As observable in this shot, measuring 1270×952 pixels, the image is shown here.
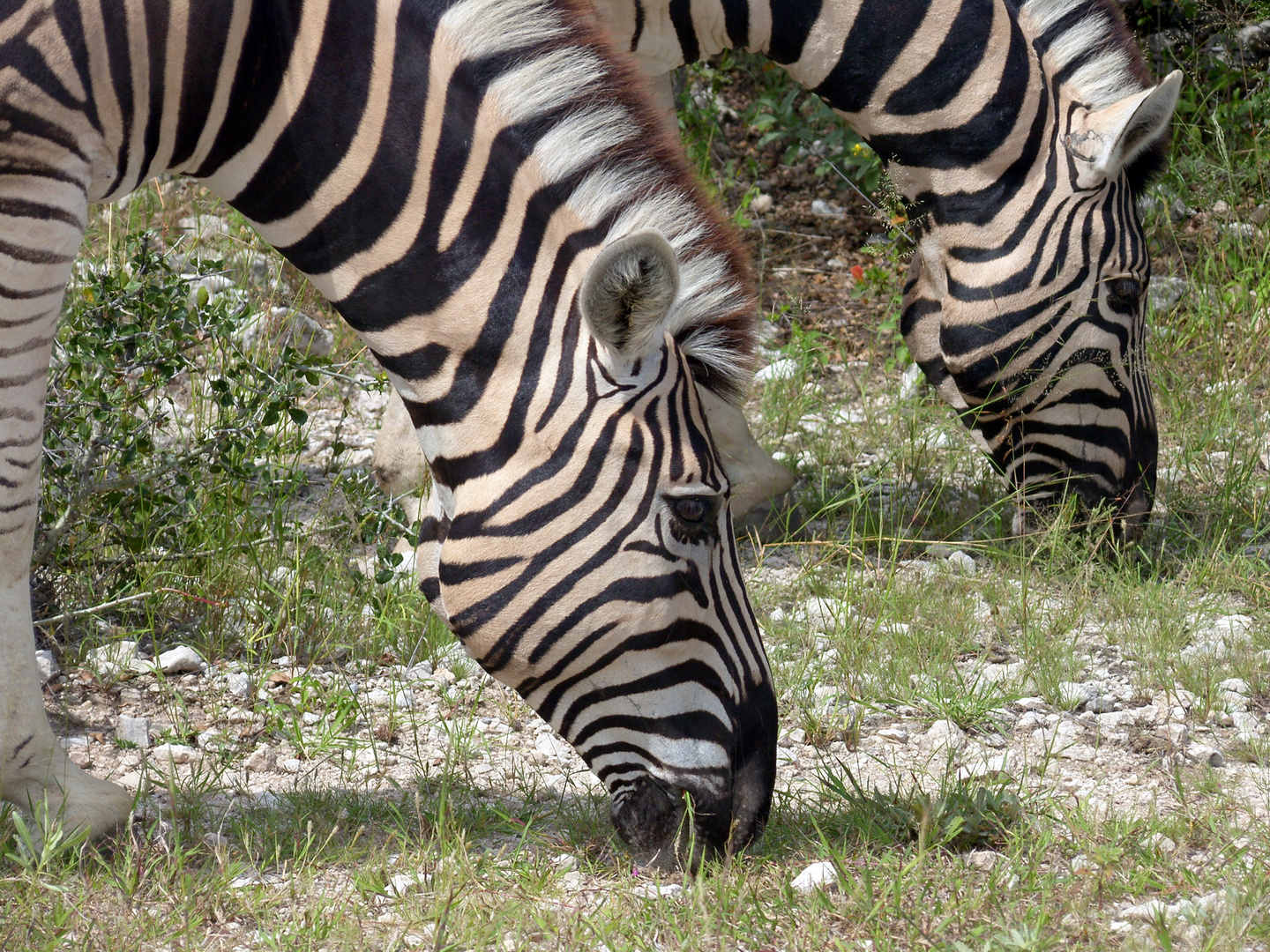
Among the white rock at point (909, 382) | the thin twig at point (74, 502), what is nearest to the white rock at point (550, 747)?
the thin twig at point (74, 502)

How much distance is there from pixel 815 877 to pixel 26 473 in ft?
6.69

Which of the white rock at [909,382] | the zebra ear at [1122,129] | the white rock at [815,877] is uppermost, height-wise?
the zebra ear at [1122,129]

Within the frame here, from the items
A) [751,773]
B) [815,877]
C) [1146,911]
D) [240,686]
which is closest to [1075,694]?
[1146,911]

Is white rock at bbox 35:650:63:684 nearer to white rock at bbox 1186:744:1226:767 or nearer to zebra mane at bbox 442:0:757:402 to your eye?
zebra mane at bbox 442:0:757:402

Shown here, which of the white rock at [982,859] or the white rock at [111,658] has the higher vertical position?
the white rock at [111,658]

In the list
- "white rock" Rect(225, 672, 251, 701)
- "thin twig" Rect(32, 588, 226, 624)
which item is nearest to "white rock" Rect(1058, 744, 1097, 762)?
"white rock" Rect(225, 672, 251, 701)

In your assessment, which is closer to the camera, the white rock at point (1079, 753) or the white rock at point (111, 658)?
the white rock at point (1079, 753)

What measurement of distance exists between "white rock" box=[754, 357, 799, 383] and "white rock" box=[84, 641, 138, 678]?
11.5ft

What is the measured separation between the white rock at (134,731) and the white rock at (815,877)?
198 centimetres

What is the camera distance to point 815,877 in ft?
8.87

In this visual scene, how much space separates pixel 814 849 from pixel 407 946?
99 centimetres

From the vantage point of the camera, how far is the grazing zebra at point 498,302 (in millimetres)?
2602

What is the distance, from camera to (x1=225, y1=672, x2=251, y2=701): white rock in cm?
382

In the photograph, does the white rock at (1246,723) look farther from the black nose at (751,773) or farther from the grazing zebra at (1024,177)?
the black nose at (751,773)
